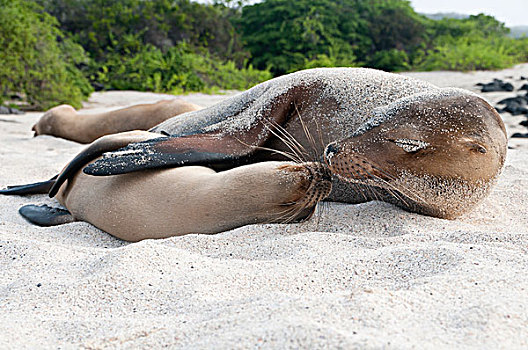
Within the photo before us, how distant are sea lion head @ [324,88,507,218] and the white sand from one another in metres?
0.16

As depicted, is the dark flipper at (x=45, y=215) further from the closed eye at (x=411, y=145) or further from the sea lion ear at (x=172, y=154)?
the closed eye at (x=411, y=145)

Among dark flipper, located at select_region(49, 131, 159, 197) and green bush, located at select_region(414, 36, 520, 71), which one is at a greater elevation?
dark flipper, located at select_region(49, 131, 159, 197)

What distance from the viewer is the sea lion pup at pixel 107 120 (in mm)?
4895

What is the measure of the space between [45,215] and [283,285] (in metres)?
1.72

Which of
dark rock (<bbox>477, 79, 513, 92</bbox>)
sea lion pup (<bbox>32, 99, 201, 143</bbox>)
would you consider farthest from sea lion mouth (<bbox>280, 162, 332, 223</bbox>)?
dark rock (<bbox>477, 79, 513, 92</bbox>)

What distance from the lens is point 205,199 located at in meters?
2.51

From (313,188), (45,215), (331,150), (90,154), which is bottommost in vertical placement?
(45,215)

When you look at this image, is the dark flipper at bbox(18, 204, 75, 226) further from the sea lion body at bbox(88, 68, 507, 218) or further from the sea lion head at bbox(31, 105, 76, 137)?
the sea lion head at bbox(31, 105, 76, 137)

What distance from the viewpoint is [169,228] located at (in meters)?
2.50

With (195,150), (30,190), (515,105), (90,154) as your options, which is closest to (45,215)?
(90,154)

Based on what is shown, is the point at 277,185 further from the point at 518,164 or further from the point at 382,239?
the point at 518,164

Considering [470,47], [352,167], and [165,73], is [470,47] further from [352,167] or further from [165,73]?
[352,167]

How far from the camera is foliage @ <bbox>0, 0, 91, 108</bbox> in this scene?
816 centimetres

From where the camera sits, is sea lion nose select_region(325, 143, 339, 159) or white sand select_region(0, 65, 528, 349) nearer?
white sand select_region(0, 65, 528, 349)
